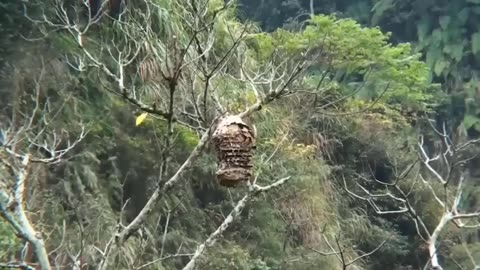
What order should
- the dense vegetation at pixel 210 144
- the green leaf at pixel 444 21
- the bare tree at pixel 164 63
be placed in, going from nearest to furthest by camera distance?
1. the bare tree at pixel 164 63
2. the dense vegetation at pixel 210 144
3. the green leaf at pixel 444 21

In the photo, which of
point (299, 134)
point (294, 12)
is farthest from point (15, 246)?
point (294, 12)

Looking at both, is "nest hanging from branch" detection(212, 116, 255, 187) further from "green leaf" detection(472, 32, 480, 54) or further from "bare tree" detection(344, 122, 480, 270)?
"green leaf" detection(472, 32, 480, 54)

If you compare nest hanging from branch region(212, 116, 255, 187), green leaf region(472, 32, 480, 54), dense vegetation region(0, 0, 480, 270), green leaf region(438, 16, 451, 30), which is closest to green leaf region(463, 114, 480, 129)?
green leaf region(472, 32, 480, 54)

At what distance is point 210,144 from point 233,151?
1.09 metres

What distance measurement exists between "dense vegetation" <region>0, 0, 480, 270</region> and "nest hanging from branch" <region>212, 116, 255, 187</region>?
1.17 ft

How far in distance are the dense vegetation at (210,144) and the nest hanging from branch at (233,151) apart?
1.17ft

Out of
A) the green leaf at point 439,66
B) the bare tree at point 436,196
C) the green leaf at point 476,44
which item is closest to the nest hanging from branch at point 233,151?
the bare tree at point 436,196

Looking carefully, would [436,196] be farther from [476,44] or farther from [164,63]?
[476,44]

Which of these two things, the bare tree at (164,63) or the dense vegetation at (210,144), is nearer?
the bare tree at (164,63)

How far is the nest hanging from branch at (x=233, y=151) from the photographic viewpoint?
2.38m

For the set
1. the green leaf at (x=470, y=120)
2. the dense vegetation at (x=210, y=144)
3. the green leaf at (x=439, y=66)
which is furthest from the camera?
the green leaf at (x=439, y=66)

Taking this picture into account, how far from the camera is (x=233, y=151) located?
2.40 meters

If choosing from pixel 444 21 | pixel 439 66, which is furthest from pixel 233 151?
pixel 444 21

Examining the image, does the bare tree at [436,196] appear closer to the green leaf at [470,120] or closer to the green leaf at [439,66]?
the green leaf at [470,120]
